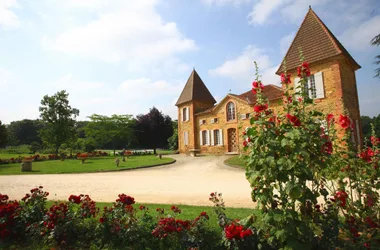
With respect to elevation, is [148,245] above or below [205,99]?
below

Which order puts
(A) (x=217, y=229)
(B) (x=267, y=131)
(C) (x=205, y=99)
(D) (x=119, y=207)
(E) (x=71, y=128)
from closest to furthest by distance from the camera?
(B) (x=267, y=131) → (A) (x=217, y=229) → (D) (x=119, y=207) → (C) (x=205, y=99) → (E) (x=71, y=128)

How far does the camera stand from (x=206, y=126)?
24391 mm

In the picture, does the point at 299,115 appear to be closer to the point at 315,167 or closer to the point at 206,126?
the point at 315,167

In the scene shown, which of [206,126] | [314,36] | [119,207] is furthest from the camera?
[206,126]

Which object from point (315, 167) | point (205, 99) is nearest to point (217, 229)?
point (315, 167)

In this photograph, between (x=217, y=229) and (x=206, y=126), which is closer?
(x=217, y=229)

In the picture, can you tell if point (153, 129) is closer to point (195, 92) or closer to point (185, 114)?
point (185, 114)

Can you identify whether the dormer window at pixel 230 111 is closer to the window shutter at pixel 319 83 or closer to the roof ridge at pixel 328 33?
the window shutter at pixel 319 83

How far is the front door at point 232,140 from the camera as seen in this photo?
22250mm

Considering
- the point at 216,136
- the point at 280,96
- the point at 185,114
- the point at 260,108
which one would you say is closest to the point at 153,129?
the point at 185,114

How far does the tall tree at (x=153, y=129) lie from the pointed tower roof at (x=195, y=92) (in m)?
12.0

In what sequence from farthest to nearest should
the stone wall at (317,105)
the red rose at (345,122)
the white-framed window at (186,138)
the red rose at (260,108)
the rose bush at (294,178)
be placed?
the white-framed window at (186,138), the stone wall at (317,105), the red rose at (345,122), the red rose at (260,108), the rose bush at (294,178)

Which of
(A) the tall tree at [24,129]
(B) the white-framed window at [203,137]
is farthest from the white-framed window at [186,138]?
(A) the tall tree at [24,129]

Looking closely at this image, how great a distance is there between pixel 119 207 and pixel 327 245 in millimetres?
3083
